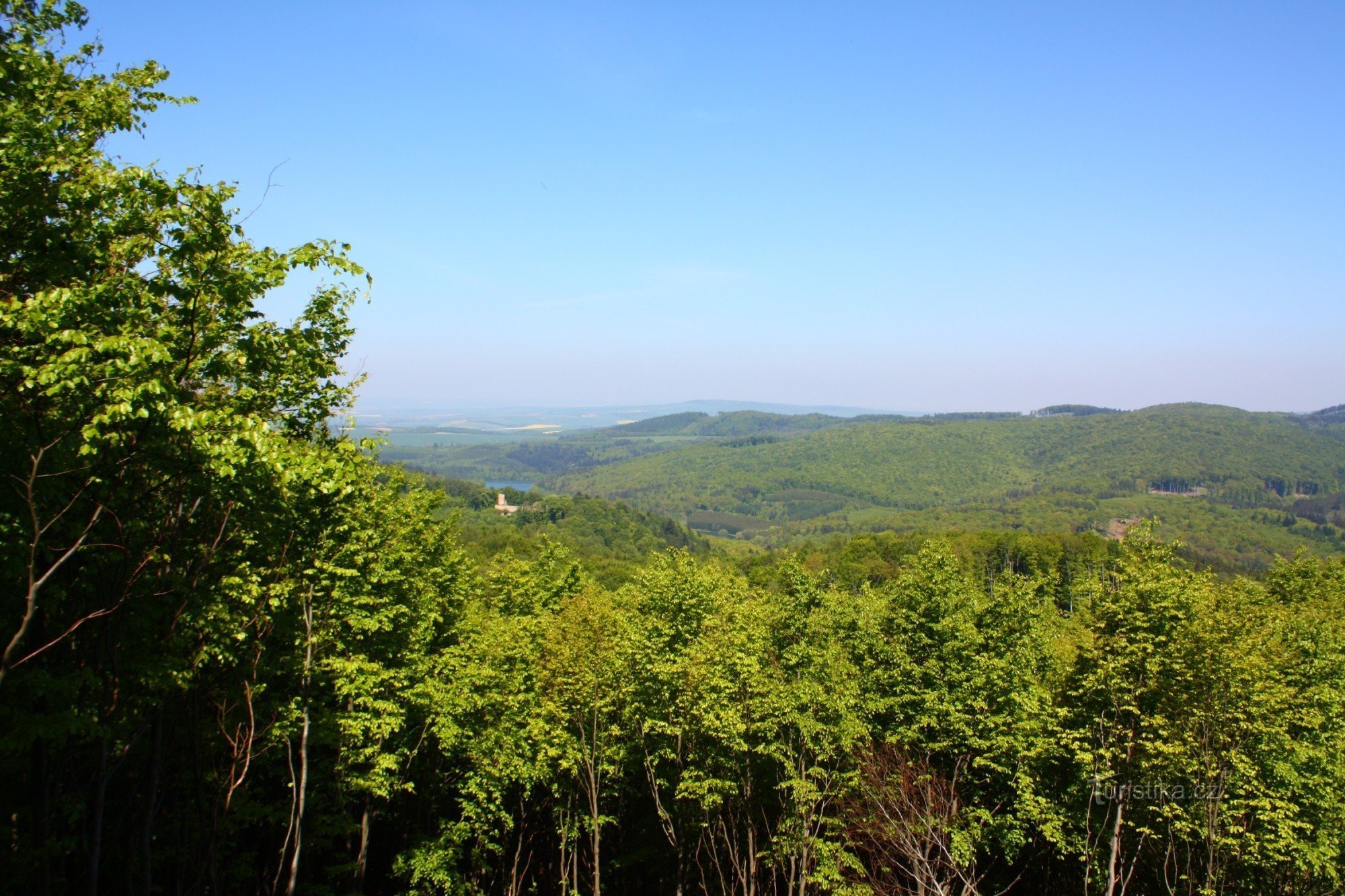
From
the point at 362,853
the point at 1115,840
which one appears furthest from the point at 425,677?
the point at 1115,840

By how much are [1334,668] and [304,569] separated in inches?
977

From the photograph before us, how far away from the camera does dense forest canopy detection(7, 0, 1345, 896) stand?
21.5 feet

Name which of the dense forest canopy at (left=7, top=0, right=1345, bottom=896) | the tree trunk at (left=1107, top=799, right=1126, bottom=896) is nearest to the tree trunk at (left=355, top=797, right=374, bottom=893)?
the dense forest canopy at (left=7, top=0, right=1345, bottom=896)

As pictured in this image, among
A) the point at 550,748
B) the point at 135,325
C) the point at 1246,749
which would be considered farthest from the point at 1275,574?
the point at 135,325

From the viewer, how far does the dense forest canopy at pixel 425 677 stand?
21.5 feet

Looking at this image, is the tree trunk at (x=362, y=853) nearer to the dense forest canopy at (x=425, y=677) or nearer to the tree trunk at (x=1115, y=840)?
the dense forest canopy at (x=425, y=677)

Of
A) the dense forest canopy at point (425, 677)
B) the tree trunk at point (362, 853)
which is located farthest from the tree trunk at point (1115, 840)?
the tree trunk at point (362, 853)

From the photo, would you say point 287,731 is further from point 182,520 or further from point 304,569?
point 182,520

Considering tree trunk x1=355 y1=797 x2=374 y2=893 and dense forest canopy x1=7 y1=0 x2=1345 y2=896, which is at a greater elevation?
dense forest canopy x1=7 y1=0 x2=1345 y2=896

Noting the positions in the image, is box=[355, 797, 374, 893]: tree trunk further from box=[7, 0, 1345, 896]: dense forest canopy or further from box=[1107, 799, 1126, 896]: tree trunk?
box=[1107, 799, 1126, 896]: tree trunk

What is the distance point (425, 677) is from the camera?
16.8 meters

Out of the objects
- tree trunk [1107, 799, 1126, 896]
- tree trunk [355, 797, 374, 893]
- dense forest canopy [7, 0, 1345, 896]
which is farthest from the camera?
tree trunk [355, 797, 374, 893]

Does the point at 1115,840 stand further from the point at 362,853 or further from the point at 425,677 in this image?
the point at 362,853

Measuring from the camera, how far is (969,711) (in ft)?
63.6
